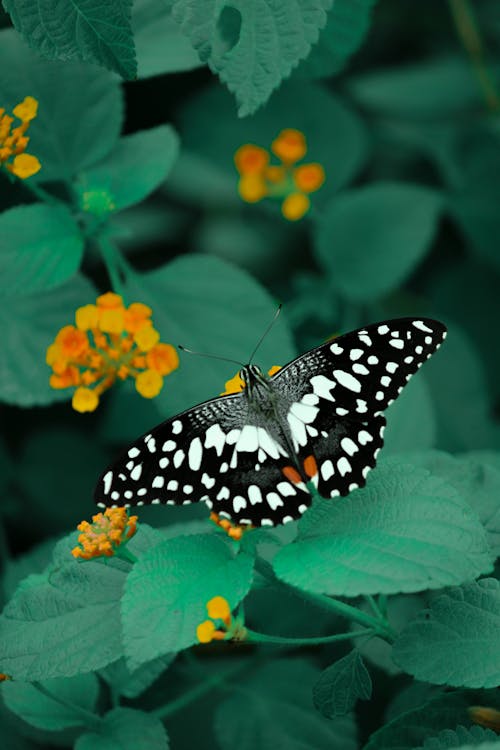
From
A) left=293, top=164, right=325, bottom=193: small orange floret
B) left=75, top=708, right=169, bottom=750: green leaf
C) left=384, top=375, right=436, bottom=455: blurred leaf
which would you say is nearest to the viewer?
left=75, top=708, right=169, bottom=750: green leaf

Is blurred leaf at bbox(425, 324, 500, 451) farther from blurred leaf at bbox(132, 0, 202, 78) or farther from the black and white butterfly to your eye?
blurred leaf at bbox(132, 0, 202, 78)

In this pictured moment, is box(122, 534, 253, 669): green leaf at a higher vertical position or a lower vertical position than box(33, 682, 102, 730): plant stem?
higher

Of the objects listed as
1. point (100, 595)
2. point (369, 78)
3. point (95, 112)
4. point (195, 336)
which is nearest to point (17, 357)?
point (195, 336)

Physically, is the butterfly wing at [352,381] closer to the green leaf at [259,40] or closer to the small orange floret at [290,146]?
the green leaf at [259,40]

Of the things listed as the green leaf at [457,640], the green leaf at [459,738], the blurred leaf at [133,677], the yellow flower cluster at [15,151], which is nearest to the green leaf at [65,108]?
the yellow flower cluster at [15,151]

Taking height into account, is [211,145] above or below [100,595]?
above

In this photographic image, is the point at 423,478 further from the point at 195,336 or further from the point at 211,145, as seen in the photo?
the point at 211,145

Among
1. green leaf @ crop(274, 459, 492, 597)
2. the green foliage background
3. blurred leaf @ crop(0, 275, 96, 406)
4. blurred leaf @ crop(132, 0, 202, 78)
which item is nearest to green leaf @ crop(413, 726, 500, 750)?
the green foliage background
